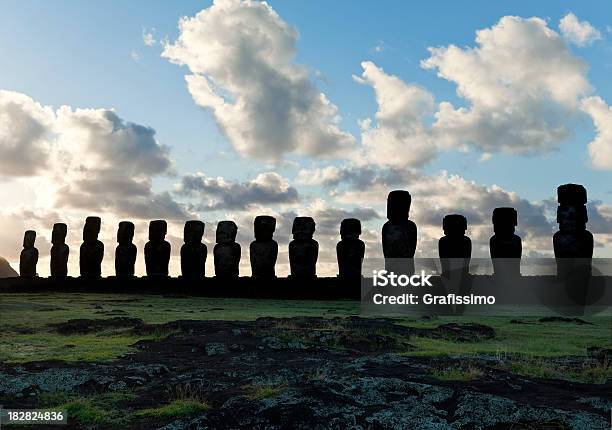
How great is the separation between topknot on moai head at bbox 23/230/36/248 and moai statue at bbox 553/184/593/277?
1201 inches

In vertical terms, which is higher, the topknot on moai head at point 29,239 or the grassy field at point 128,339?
the topknot on moai head at point 29,239

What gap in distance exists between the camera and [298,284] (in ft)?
104

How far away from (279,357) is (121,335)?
4.43m

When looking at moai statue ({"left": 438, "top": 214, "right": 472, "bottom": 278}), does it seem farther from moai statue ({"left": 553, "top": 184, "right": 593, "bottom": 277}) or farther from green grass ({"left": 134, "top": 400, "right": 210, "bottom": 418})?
green grass ({"left": 134, "top": 400, "right": 210, "bottom": 418})

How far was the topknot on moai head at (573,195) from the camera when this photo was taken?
2686 cm

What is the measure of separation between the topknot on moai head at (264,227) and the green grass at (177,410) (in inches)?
1011

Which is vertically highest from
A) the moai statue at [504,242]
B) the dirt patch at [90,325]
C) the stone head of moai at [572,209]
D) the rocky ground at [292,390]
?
the stone head of moai at [572,209]

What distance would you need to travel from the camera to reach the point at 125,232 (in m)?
38.2

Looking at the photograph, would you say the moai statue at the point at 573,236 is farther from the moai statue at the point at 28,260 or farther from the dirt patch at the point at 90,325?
the moai statue at the point at 28,260

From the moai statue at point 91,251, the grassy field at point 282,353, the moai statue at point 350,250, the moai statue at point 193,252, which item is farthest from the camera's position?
the moai statue at point 91,251

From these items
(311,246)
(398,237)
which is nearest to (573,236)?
(398,237)

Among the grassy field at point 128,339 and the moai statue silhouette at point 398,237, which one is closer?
the grassy field at point 128,339

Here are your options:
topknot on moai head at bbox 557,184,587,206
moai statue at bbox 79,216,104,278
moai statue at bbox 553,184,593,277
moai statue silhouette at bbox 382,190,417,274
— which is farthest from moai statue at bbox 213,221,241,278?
topknot on moai head at bbox 557,184,587,206

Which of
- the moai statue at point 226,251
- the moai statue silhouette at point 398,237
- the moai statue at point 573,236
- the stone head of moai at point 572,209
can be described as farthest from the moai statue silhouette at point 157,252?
the stone head of moai at point 572,209
